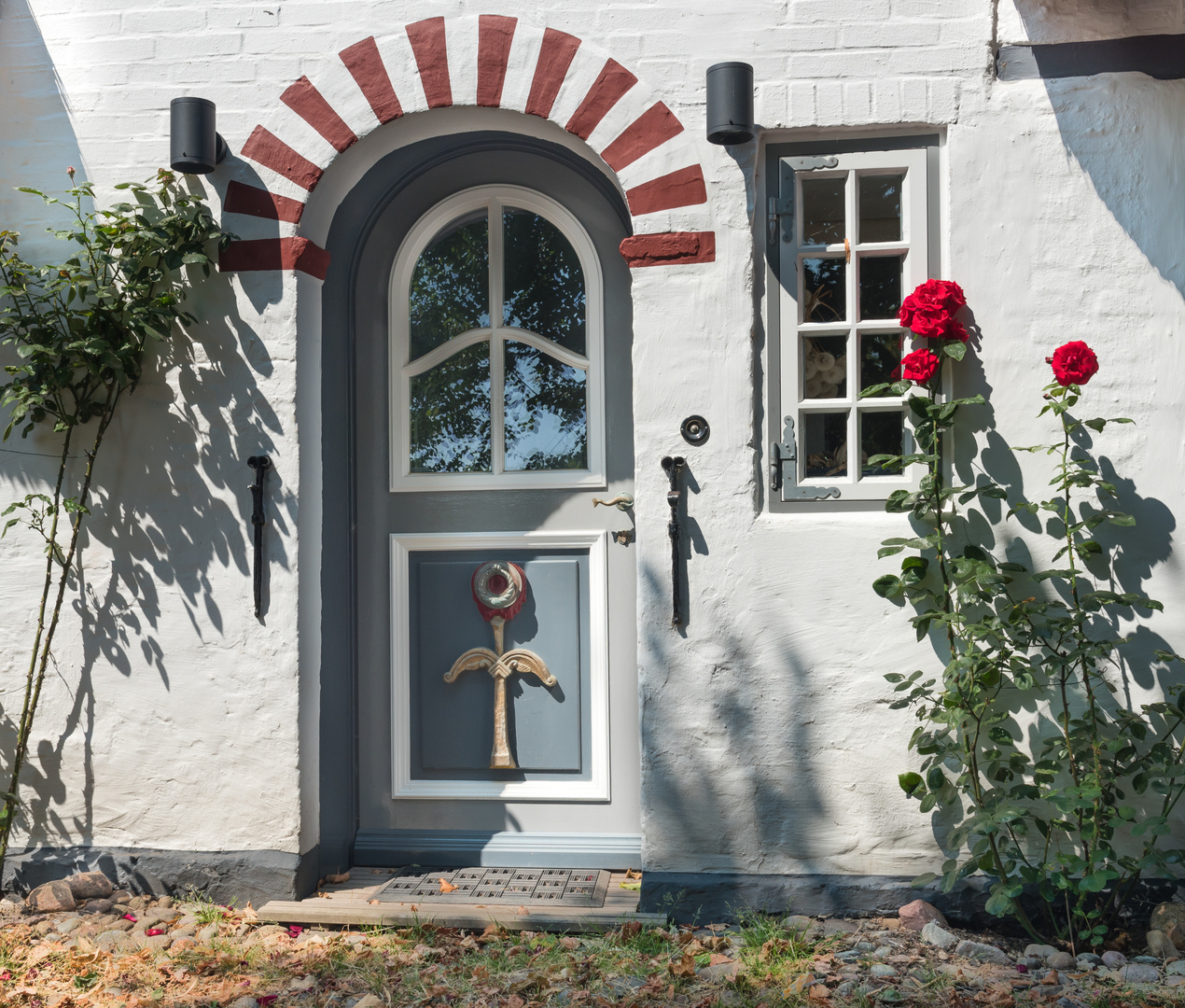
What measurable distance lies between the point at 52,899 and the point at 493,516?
6.37ft

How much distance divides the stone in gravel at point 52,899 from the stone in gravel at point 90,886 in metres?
0.03

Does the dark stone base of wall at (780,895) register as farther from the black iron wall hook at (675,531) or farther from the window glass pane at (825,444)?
the window glass pane at (825,444)

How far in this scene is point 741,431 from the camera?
3.19m

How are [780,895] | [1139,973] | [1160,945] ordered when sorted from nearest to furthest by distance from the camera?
1. [1139,973]
2. [1160,945]
3. [780,895]

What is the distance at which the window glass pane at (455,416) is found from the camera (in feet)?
12.2

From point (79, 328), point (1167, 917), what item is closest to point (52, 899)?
point (79, 328)

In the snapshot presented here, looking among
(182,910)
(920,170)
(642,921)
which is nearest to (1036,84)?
(920,170)

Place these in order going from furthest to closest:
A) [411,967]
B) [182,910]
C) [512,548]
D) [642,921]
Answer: [512,548] < [182,910] < [642,921] < [411,967]

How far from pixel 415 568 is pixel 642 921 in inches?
58.8

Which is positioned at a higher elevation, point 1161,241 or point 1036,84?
point 1036,84

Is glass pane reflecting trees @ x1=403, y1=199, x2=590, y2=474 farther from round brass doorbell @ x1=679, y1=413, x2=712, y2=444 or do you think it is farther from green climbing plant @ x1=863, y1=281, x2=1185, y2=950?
green climbing plant @ x1=863, y1=281, x2=1185, y2=950

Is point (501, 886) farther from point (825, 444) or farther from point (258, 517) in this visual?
point (825, 444)

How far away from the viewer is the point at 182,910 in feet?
10.7

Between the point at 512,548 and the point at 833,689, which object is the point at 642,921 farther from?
the point at 512,548
